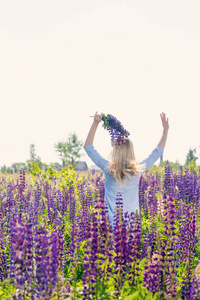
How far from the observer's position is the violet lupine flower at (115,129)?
18.0 ft

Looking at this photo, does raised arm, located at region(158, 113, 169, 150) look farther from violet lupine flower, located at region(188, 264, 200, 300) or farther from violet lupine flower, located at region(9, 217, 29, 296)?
violet lupine flower, located at region(9, 217, 29, 296)

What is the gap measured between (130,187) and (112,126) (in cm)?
Result: 110

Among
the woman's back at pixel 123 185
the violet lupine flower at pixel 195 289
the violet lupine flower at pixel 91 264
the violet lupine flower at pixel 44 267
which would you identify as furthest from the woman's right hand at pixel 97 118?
the violet lupine flower at pixel 195 289

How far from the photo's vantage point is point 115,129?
5.67m

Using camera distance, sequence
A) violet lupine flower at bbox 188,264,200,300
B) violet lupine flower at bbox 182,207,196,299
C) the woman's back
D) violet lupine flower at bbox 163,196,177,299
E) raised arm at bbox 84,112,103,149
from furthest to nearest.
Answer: raised arm at bbox 84,112,103,149
the woman's back
violet lupine flower at bbox 182,207,196,299
violet lupine flower at bbox 188,264,200,300
violet lupine flower at bbox 163,196,177,299

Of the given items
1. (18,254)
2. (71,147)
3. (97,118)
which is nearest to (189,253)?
(18,254)

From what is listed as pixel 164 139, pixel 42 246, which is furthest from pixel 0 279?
pixel 164 139

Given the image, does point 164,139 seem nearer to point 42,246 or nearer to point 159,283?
point 159,283

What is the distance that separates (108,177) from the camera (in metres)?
5.44

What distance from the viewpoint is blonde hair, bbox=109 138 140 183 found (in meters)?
5.26

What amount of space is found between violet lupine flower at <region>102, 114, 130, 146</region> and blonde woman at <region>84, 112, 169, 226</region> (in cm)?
7

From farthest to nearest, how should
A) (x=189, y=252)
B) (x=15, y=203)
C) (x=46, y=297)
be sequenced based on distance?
(x=15, y=203) < (x=189, y=252) < (x=46, y=297)

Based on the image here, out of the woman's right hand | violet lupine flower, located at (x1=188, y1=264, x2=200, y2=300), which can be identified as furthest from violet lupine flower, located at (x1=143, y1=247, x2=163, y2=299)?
the woman's right hand

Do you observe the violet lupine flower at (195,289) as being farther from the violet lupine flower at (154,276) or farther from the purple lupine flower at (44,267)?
the purple lupine flower at (44,267)
